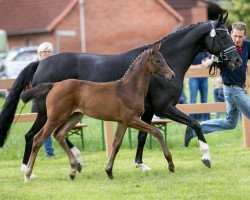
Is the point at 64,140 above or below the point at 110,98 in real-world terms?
below

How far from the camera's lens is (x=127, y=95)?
32.5ft

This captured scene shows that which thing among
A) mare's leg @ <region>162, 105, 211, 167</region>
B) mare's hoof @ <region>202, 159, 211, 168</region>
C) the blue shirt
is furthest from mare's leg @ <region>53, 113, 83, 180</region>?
the blue shirt

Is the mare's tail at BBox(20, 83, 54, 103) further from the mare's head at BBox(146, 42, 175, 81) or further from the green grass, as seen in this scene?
the mare's head at BBox(146, 42, 175, 81)

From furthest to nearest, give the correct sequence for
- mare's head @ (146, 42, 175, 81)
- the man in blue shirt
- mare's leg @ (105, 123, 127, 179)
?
the man in blue shirt
mare's leg @ (105, 123, 127, 179)
mare's head @ (146, 42, 175, 81)

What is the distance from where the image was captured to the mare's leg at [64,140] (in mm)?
10219

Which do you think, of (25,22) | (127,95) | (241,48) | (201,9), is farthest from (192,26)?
(201,9)

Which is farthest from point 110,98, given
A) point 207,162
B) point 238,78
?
point 238,78

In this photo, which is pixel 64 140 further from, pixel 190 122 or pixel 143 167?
pixel 190 122

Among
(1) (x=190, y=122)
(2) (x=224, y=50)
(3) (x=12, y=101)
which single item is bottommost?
(1) (x=190, y=122)

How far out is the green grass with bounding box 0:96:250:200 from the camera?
8953 mm

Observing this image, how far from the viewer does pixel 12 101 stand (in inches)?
435

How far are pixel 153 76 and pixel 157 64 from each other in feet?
2.60

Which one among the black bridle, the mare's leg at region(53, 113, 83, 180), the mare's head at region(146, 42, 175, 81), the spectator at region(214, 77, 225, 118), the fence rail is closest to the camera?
the mare's head at region(146, 42, 175, 81)

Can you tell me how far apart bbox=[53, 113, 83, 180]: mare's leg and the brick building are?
34176 millimetres
